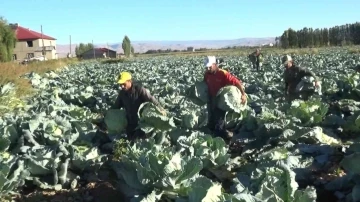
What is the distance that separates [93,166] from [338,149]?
314 centimetres

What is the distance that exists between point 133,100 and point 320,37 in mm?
68253

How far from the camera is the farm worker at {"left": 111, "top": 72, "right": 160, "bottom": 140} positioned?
654cm

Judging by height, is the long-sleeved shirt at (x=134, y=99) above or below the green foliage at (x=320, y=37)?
below

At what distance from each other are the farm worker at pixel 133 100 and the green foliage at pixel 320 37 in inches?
2461

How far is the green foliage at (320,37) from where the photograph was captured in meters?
68.4

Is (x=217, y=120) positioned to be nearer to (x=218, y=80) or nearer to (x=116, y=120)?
(x=218, y=80)

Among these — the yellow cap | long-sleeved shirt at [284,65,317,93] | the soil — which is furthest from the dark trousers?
long-sleeved shirt at [284,65,317,93]

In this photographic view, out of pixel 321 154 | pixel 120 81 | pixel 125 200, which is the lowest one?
pixel 125 200

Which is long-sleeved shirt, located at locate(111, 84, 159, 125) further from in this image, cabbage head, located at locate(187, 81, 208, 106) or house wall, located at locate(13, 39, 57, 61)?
house wall, located at locate(13, 39, 57, 61)

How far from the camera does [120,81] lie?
6277 millimetres

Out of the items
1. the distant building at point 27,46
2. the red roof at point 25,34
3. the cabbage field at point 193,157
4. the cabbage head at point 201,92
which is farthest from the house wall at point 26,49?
the cabbage head at point 201,92

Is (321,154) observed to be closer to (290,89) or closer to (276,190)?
(276,190)

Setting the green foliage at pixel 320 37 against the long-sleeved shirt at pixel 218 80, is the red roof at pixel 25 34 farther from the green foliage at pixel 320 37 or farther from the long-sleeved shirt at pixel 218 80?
the long-sleeved shirt at pixel 218 80

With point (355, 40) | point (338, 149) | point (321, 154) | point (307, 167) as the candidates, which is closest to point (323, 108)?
point (338, 149)
